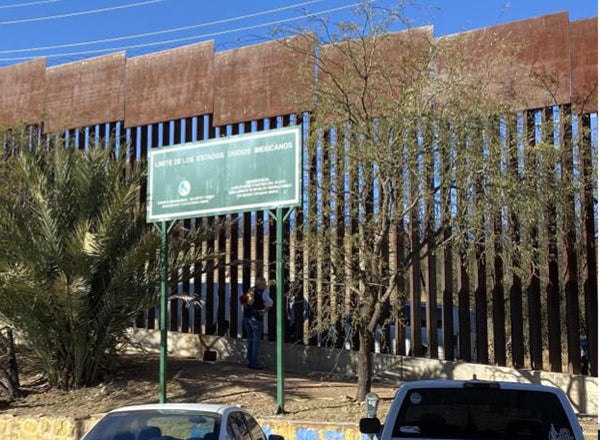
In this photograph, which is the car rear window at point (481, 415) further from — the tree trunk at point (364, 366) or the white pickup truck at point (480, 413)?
the tree trunk at point (364, 366)

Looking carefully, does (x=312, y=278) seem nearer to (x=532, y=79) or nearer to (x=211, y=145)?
(x=211, y=145)

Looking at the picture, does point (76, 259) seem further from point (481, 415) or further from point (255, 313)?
point (481, 415)

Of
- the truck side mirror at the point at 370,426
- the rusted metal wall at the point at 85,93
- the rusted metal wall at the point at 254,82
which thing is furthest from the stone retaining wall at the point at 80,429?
the rusted metal wall at the point at 85,93

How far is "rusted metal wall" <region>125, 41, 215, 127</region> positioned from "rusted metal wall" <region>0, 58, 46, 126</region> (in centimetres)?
297

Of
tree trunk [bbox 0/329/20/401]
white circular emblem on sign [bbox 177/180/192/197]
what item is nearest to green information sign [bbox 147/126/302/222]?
white circular emblem on sign [bbox 177/180/192/197]

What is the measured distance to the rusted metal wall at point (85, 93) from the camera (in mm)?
20406

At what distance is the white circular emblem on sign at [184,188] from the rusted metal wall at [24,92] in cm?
890

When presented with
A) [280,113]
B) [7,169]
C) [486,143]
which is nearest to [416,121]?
[486,143]

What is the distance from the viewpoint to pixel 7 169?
1606 centimetres

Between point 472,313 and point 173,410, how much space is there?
459 inches

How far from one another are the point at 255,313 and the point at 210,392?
233 cm

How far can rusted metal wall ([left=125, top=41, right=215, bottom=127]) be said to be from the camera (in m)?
A: 19.0

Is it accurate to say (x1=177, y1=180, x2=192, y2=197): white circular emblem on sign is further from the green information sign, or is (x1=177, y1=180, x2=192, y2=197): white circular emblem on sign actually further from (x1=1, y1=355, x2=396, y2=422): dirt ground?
(x1=1, y1=355, x2=396, y2=422): dirt ground

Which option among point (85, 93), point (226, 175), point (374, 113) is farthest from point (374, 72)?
point (85, 93)
